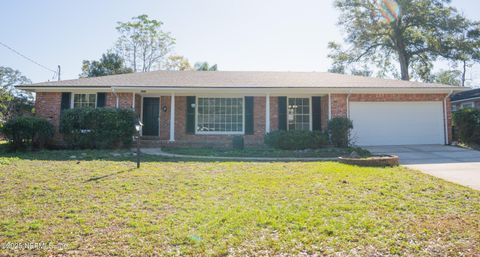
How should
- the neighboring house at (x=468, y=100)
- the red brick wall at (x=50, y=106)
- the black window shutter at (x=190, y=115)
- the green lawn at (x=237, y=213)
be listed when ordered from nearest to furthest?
1. the green lawn at (x=237, y=213)
2. the red brick wall at (x=50, y=106)
3. the black window shutter at (x=190, y=115)
4. the neighboring house at (x=468, y=100)

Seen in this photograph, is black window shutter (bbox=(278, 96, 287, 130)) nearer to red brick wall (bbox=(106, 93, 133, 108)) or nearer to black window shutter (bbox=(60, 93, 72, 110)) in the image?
red brick wall (bbox=(106, 93, 133, 108))

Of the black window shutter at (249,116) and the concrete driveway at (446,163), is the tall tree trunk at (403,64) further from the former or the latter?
the black window shutter at (249,116)

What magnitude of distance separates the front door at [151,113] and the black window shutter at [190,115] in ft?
4.76

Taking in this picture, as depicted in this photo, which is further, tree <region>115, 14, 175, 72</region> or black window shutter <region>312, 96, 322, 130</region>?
tree <region>115, 14, 175, 72</region>

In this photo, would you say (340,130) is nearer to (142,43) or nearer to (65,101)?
(65,101)

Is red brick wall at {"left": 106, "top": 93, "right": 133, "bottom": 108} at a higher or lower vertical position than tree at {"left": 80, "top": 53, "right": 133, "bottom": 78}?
lower

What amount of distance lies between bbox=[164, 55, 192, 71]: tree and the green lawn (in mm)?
28974

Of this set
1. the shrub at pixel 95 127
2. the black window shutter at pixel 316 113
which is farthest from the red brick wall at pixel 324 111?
the shrub at pixel 95 127

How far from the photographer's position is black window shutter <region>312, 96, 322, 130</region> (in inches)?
496

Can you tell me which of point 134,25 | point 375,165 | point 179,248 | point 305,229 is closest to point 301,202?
point 305,229

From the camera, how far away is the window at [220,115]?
1266 centimetres

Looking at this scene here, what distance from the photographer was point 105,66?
93.4 ft

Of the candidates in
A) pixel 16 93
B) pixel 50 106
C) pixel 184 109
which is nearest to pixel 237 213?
pixel 184 109

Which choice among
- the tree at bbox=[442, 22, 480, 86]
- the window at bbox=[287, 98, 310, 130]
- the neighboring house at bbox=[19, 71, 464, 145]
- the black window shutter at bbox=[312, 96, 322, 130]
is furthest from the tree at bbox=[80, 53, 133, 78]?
the tree at bbox=[442, 22, 480, 86]
